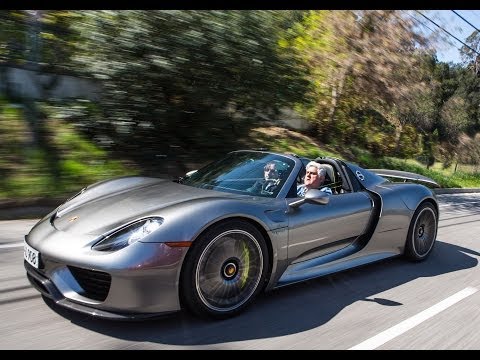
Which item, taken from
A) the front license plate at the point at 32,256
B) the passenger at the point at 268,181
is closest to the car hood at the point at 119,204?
the front license plate at the point at 32,256

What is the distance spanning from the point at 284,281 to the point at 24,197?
13.6 feet

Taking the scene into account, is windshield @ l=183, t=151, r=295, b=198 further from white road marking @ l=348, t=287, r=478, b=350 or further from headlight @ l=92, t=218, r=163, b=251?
white road marking @ l=348, t=287, r=478, b=350

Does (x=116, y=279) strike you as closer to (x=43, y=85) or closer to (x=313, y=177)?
(x=313, y=177)

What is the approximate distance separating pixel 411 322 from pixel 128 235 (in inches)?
87.0

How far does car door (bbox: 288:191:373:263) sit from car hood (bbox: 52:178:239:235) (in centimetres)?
60

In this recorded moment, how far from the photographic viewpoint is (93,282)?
118 inches

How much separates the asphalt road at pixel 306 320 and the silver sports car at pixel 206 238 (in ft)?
0.56

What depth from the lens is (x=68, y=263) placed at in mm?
3037

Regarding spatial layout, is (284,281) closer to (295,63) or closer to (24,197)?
(24,197)

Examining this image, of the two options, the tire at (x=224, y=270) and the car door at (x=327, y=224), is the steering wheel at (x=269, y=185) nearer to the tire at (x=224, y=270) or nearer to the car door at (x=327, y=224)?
the car door at (x=327, y=224)

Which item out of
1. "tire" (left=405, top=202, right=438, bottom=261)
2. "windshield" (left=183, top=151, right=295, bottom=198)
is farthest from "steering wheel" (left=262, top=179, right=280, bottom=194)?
"tire" (left=405, top=202, right=438, bottom=261)

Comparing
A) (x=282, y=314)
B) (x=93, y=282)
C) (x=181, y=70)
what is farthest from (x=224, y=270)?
(x=181, y=70)

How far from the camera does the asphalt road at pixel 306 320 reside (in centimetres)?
303
